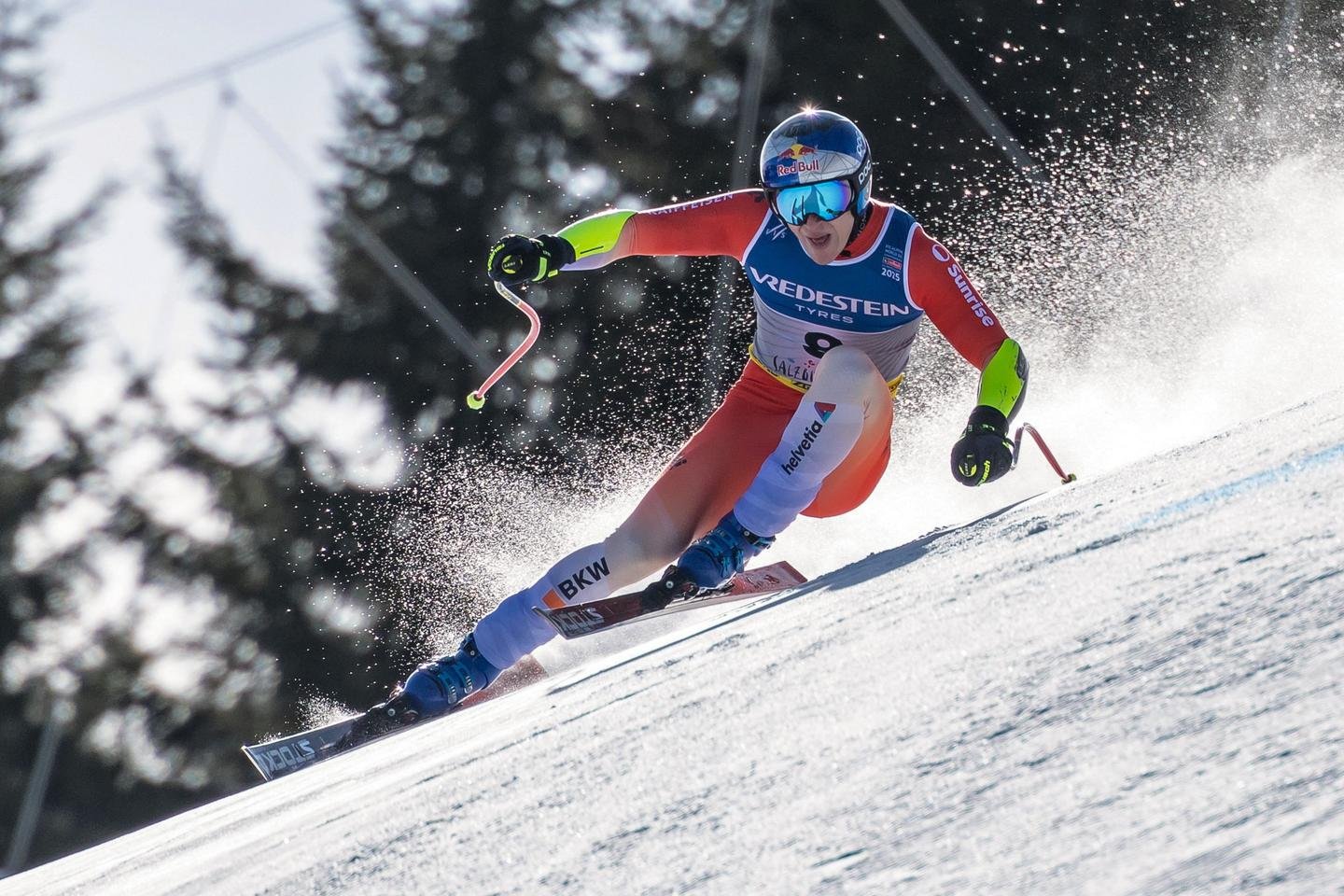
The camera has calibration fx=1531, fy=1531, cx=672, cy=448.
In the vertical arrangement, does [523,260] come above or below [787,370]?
above

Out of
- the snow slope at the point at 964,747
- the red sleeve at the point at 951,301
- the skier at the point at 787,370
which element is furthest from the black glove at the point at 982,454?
the snow slope at the point at 964,747

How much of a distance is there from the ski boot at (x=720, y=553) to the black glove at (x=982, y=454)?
1.77 ft

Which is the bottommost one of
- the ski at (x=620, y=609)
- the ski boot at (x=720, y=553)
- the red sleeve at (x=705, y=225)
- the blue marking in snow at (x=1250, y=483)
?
the blue marking in snow at (x=1250, y=483)

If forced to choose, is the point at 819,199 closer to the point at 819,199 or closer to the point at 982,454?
the point at 819,199

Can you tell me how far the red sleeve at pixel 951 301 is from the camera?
3766mm

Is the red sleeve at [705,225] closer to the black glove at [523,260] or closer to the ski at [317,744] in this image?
the black glove at [523,260]

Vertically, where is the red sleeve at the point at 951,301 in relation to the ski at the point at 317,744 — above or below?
above

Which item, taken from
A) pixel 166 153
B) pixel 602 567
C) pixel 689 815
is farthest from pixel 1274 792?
pixel 166 153

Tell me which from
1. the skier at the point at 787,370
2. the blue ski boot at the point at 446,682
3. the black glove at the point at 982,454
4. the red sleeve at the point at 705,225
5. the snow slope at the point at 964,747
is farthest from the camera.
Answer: the red sleeve at the point at 705,225

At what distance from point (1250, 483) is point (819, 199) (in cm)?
206

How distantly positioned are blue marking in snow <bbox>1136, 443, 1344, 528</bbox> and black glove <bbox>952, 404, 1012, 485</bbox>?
1.42 m

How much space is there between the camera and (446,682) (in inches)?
150

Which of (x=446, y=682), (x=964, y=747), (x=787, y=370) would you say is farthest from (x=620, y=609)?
(x=964, y=747)

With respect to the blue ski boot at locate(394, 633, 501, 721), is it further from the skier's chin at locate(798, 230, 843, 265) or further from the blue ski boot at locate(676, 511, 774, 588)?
the skier's chin at locate(798, 230, 843, 265)
